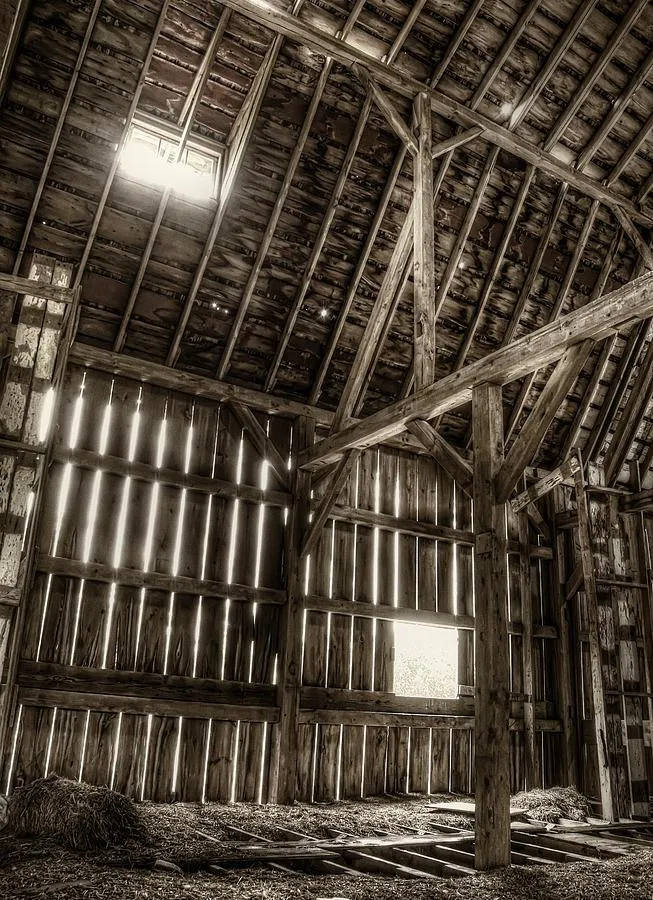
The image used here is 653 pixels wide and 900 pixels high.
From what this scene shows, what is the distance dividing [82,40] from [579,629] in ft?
28.7

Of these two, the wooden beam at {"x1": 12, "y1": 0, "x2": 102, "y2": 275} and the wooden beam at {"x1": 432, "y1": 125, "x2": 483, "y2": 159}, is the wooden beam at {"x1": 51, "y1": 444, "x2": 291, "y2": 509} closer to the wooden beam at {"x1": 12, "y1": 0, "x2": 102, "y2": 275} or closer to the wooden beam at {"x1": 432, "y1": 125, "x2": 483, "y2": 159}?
the wooden beam at {"x1": 12, "y1": 0, "x2": 102, "y2": 275}

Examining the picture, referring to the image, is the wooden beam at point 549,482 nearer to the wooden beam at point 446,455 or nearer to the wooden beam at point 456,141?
the wooden beam at point 446,455

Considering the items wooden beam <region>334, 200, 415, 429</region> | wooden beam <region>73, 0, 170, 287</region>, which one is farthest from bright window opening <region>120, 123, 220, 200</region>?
wooden beam <region>334, 200, 415, 429</region>

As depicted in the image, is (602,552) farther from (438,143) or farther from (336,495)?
(438,143)

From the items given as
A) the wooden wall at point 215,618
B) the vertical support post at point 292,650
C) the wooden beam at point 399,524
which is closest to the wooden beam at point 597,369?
the wooden beam at point 399,524

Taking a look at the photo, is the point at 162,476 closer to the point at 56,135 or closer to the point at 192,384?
the point at 192,384

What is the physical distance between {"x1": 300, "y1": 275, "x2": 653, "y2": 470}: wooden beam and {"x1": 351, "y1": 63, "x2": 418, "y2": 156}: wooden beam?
105 inches

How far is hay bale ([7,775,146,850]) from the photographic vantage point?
466cm

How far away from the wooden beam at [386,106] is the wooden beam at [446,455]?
2.84m

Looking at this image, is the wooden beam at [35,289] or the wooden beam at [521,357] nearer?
the wooden beam at [521,357]

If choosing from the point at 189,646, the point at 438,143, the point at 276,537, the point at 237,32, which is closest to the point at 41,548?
the point at 189,646

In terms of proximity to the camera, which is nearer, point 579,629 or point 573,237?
point 573,237

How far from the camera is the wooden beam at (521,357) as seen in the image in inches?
186

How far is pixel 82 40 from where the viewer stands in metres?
6.56
